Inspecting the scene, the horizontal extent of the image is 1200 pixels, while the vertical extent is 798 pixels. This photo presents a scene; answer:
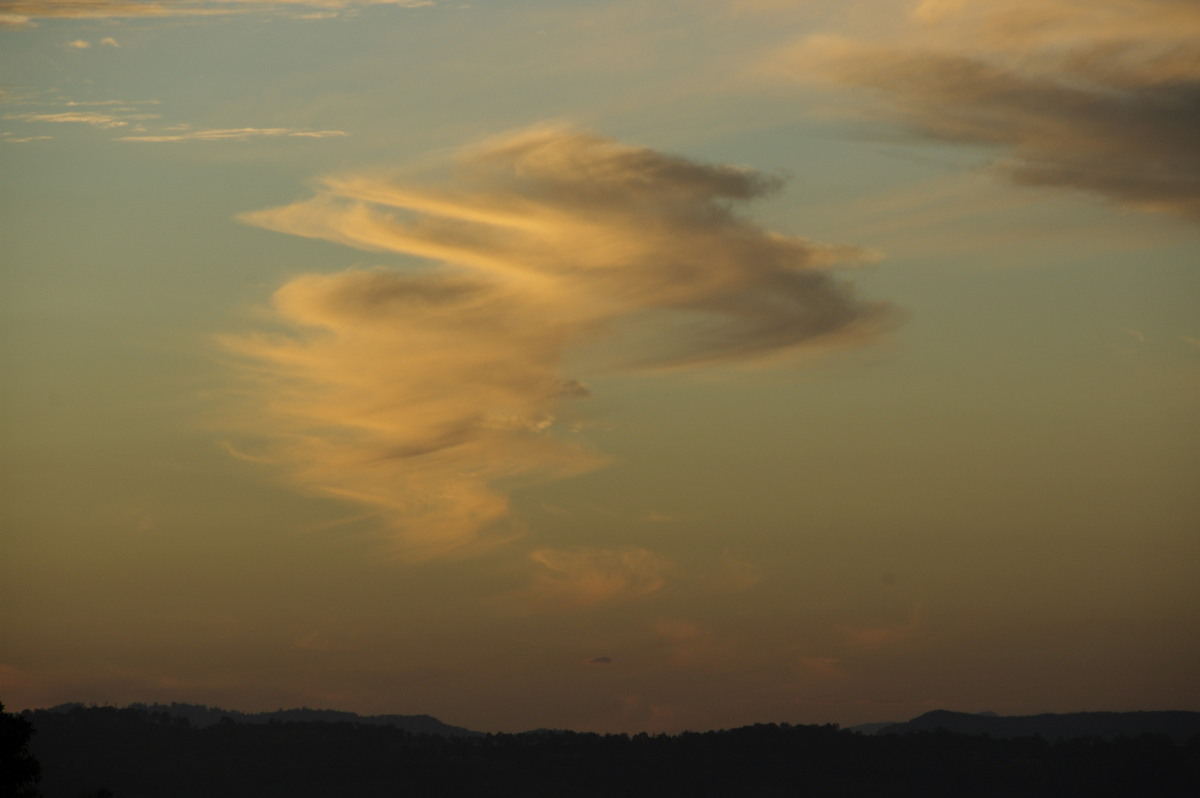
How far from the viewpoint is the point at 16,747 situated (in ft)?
318

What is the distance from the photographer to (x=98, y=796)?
113 m

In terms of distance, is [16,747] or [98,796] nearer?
[16,747]

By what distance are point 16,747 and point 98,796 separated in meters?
17.5
